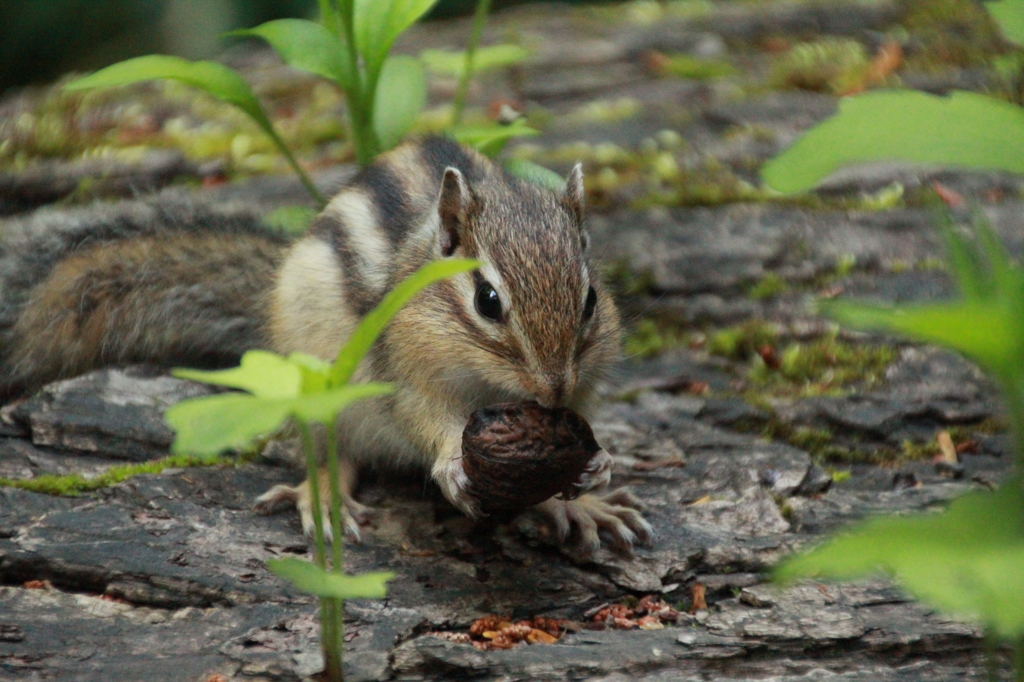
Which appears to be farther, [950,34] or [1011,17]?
[950,34]

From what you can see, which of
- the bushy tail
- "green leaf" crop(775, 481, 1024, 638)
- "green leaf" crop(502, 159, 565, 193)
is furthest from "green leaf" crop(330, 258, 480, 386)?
the bushy tail

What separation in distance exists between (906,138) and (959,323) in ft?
0.98

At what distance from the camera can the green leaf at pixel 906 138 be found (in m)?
1.41

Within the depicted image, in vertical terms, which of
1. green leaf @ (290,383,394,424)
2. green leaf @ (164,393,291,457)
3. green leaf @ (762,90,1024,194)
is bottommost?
green leaf @ (164,393,291,457)

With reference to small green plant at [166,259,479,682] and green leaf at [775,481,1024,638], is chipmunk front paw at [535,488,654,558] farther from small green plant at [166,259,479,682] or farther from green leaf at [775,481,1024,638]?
green leaf at [775,481,1024,638]

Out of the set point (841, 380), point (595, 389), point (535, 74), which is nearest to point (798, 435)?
point (841, 380)

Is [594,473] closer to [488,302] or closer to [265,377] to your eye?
[488,302]

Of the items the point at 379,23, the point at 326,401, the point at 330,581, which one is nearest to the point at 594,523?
the point at 330,581

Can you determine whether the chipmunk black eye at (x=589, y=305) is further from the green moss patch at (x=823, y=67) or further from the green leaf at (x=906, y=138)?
the green moss patch at (x=823, y=67)

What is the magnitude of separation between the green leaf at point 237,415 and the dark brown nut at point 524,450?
0.84 m

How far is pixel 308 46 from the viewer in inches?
134

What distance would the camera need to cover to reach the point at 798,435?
3521 mm

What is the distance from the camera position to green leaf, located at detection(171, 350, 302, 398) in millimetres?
1696

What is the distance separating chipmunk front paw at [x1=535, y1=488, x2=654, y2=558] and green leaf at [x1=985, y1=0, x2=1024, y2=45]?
1.64 m
